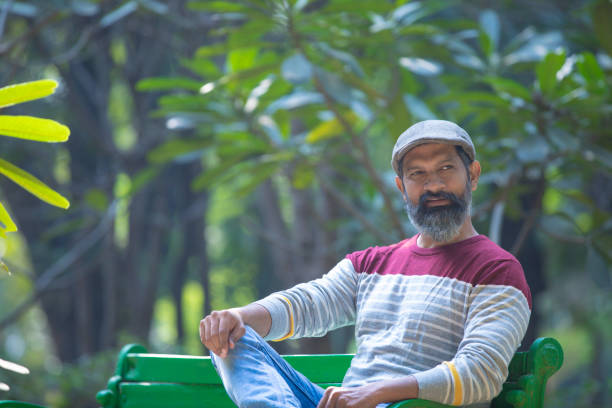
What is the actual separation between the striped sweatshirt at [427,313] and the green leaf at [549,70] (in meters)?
1.26

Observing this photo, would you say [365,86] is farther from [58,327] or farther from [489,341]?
[58,327]

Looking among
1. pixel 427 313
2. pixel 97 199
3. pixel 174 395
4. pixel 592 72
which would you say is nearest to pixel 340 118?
pixel 592 72

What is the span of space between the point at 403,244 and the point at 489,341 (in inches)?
22.4

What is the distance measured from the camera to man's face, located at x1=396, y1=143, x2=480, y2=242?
79.4 inches

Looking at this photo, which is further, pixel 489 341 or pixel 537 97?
pixel 537 97

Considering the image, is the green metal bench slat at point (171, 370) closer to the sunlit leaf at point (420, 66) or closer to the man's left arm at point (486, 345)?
the man's left arm at point (486, 345)

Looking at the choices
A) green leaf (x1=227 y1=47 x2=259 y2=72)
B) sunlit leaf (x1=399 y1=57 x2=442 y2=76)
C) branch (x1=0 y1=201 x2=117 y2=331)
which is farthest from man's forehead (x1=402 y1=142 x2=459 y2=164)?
branch (x1=0 y1=201 x2=117 y2=331)

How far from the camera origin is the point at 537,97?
3.28 meters

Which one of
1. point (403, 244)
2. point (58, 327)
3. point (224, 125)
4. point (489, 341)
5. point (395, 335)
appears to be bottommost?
point (489, 341)

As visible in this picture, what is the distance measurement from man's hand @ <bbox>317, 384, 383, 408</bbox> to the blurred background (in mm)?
1662

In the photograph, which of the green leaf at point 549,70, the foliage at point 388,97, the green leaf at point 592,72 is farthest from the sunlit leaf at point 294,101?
the green leaf at point 592,72

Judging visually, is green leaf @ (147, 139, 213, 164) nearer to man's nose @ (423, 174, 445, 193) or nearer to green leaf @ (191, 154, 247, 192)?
green leaf @ (191, 154, 247, 192)

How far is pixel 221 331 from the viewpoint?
1893mm

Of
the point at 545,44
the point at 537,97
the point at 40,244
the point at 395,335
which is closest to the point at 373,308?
the point at 395,335
